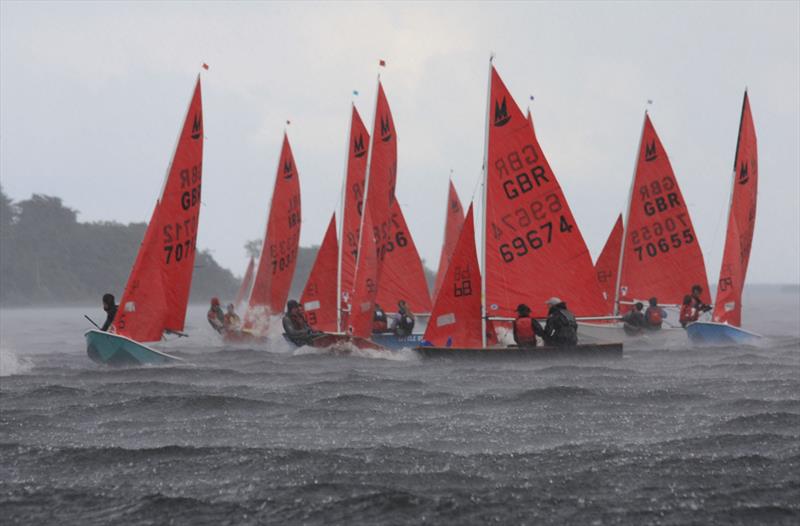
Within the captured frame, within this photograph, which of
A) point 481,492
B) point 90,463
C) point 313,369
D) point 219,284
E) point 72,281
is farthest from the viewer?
point 219,284

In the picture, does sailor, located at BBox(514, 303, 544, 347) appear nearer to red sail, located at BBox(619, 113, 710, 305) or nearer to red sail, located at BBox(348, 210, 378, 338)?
red sail, located at BBox(348, 210, 378, 338)

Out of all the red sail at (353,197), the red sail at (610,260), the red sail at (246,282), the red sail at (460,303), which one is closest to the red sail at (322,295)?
the red sail at (353,197)

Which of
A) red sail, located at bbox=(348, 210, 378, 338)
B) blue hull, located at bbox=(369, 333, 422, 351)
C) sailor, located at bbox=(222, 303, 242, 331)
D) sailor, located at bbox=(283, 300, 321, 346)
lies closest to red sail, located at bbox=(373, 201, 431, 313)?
sailor, located at bbox=(222, 303, 242, 331)

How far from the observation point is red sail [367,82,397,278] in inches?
1117

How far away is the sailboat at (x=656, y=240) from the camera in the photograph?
109 ft

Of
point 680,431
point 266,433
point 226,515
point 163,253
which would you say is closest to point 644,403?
point 680,431

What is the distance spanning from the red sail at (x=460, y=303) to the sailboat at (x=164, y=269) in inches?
223

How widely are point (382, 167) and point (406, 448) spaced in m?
19.0

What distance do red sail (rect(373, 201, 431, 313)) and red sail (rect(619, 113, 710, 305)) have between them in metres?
7.43

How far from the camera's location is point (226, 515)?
25.1 ft

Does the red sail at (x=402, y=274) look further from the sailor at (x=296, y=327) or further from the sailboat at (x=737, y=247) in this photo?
the sailboat at (x=737, y=247)

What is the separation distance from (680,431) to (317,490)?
15.1 ft

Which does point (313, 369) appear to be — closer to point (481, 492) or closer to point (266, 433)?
point (266, 433)

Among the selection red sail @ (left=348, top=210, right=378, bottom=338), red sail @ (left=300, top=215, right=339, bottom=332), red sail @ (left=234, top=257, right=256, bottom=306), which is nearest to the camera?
red sail @ (left=348, top=210, right=378, bottom=338)
